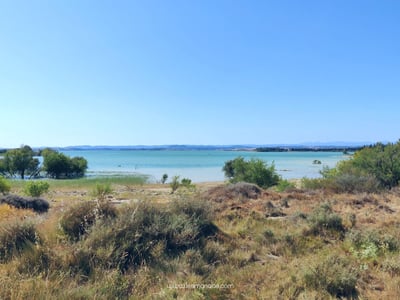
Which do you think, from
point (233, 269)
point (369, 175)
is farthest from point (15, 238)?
point (369, 175)

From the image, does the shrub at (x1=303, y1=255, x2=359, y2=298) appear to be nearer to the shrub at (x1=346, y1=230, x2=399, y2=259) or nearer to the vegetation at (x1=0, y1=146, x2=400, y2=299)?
the vegetation at (x1=0, y1=146, x2=400, y2=299)

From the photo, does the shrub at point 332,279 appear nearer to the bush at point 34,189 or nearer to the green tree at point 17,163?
the bush at point 34,189

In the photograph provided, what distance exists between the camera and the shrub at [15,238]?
4660 mm

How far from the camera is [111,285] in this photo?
12.9ft

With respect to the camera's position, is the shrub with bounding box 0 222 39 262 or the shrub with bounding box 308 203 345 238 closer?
the shrub with bounding box 0 222 39 262

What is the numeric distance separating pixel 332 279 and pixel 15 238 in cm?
529

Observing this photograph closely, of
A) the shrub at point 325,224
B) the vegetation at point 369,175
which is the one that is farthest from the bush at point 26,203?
the vegetation at point 369,175

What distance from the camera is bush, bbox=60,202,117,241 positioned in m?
5.58

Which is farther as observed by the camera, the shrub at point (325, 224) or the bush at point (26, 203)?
the bush at point (26, 203)

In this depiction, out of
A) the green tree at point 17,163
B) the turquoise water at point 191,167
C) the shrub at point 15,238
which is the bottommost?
the turquoise water at point 191,167

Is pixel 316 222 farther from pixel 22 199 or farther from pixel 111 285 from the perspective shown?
pixel 22 199

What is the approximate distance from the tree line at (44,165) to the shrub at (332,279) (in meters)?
60.7

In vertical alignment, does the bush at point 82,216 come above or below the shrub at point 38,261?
above

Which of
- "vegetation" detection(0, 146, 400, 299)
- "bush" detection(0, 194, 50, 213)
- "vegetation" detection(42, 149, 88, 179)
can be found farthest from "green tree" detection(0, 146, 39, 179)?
"vegetation" detection(0, 146, 400, 299)
